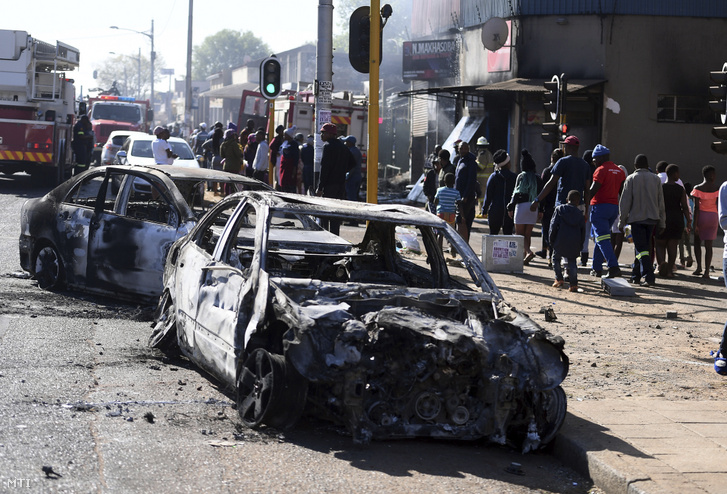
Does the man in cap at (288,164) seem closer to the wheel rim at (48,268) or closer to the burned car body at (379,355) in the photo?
the wheel rim at (48,268)

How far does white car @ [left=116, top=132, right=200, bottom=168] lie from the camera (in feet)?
74.9

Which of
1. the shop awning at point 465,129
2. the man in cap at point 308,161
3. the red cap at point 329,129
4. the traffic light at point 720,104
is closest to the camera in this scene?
the traffic light at point 720,104

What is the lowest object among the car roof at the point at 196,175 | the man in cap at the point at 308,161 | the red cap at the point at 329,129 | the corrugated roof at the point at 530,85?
the car roof at the point at 196,175

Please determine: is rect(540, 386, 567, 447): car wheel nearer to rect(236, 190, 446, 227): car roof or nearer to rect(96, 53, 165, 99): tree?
rect(236, 190, 446, 227): car roof

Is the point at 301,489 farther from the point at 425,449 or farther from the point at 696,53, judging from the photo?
the point at 696,53

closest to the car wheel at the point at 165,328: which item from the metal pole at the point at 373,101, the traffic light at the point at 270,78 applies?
the metal pole at the point at 373,101

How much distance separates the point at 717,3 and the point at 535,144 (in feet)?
19.0

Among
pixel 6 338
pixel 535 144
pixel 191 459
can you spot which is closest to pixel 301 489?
pixel 191 459

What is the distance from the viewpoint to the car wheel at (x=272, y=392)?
5488 millimetres

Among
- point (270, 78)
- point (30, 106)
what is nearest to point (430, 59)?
point (30, 106)

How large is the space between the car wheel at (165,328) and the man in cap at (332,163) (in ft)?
22.3

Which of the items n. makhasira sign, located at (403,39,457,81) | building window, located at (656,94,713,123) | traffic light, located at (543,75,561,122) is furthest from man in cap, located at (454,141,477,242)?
n. makhasira sign, located at (403,39,457,81)

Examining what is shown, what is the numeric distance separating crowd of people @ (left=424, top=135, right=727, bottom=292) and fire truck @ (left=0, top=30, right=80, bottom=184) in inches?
513

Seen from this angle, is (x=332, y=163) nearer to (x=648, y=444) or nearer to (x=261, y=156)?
(x=261, y=156)
